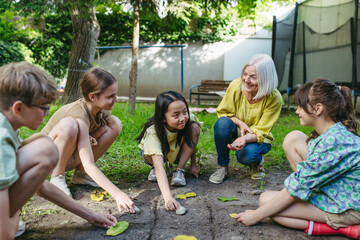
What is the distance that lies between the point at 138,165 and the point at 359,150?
76.8 inches

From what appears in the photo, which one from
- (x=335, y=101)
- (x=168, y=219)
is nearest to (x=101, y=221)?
(x=168, y=219)

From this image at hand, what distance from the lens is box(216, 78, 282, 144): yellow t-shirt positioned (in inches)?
102

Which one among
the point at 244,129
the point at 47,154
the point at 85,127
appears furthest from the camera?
the point at 244,129

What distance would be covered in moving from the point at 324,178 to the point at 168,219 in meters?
0.90

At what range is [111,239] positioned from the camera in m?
1.63

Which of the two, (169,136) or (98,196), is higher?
(169,136)

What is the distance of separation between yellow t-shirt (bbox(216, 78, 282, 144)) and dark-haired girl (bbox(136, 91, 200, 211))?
36 cm

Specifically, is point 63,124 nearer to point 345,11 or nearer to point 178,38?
point 345,11

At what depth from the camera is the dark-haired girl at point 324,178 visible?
1598mm

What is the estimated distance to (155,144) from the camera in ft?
7.68

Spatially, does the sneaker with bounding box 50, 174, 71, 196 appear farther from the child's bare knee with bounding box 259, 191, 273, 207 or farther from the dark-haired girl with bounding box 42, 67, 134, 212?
the child's bare knee with bounding box 259, 191, 273, 207

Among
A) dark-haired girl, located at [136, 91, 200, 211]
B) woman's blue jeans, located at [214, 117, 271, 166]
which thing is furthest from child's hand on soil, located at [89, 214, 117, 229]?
woman's blue jeans, located at [214, 117, 271, 166]

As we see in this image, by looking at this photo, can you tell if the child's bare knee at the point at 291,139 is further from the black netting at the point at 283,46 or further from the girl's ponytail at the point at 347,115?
the black netting at the point at 283,46

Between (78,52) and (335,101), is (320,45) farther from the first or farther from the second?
(335,101)
